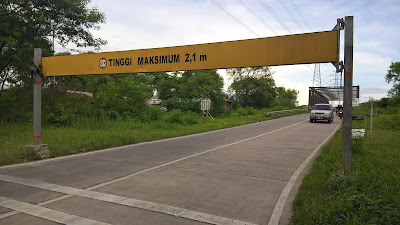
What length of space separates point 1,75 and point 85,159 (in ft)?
36.6

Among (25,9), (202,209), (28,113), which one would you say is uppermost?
(25,9)

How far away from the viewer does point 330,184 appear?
18.4ft

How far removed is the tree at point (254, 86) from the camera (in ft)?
193

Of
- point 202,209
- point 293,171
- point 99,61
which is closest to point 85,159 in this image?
point 99,61

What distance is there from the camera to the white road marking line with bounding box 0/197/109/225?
4.18 m

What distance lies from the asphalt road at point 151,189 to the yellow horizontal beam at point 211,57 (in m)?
2.94

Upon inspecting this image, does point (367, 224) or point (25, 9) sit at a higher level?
point (25, 9)

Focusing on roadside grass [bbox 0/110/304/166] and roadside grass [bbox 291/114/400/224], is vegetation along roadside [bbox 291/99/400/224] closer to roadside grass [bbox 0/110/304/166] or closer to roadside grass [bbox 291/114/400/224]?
roadside grass [bbox 291/114/400/224]

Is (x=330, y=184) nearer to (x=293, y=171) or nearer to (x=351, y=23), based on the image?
(x=293, y=171)

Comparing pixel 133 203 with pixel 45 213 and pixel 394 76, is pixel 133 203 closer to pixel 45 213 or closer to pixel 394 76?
pixel 45 213

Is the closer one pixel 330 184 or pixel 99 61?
pixel 330 184

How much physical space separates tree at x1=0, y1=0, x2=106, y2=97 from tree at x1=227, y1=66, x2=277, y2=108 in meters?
42.7

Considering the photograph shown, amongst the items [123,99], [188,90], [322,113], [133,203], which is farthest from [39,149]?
[188,90]

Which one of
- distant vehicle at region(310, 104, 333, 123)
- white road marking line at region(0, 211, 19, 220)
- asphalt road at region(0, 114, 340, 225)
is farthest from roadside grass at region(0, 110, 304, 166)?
distant vehicle at region(310, 104, 333, 123)
